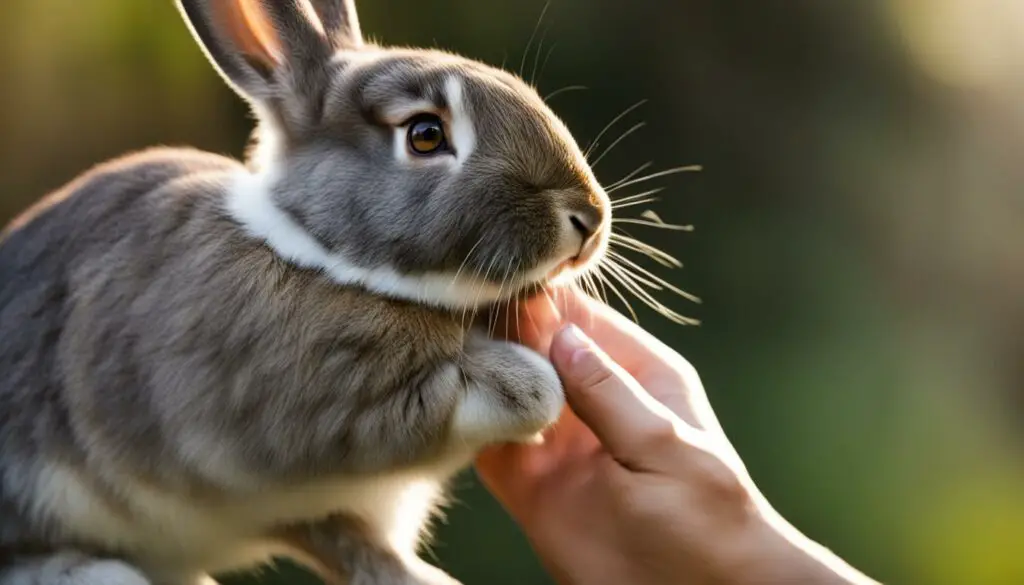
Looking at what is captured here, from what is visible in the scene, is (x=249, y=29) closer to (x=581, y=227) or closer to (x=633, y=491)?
(x=581, y=227)

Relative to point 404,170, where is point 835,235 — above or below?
below

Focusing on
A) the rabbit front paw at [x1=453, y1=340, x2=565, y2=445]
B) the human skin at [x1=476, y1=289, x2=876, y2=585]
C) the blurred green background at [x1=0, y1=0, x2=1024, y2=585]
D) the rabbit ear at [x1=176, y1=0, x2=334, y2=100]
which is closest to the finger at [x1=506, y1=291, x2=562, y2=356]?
the human skin at [x1=476, y1=289, x2=876, y2=585]

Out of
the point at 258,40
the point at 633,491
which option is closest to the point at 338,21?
the point at 258,40

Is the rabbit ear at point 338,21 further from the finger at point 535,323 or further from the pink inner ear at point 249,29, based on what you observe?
the finger at point 535,323

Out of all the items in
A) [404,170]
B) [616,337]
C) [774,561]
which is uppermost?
[404,170]

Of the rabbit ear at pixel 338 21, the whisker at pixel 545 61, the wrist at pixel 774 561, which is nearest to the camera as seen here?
the wrist at pixel 774 561

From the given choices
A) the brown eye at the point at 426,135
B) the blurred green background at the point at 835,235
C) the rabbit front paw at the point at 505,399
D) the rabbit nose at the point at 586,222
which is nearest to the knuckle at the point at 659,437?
the rabbit front paw at the point at 505,399
